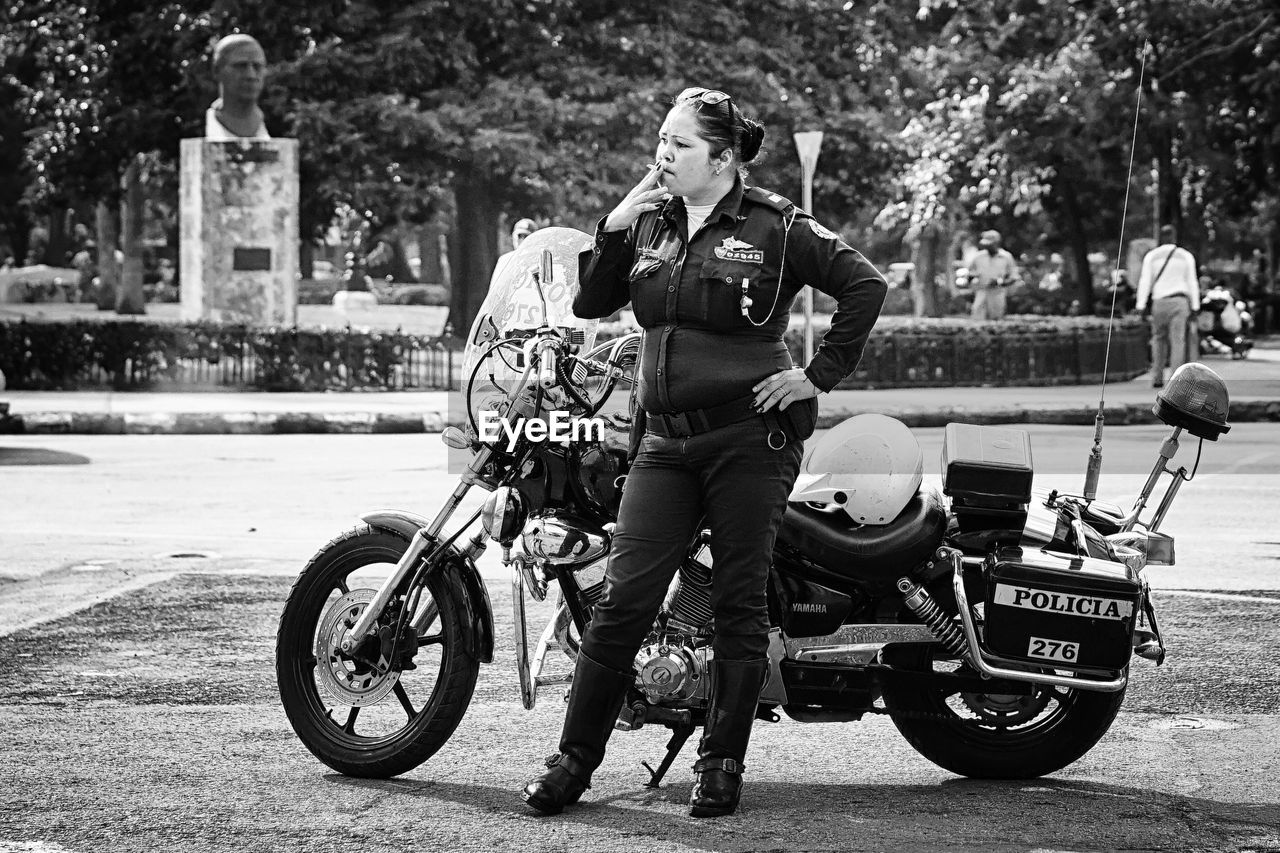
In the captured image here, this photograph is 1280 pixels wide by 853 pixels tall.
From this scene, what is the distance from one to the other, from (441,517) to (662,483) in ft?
2.11

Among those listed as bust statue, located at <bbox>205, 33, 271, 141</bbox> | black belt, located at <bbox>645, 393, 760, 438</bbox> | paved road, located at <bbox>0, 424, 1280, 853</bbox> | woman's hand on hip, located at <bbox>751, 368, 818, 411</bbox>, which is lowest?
paved road, located at <bbox>0, 424, 1280, 853</bbox>

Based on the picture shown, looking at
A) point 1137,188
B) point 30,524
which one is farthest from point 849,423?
point 1137,188

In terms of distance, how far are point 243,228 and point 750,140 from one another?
1901cm

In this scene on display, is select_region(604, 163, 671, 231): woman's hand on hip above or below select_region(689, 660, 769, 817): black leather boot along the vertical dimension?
above

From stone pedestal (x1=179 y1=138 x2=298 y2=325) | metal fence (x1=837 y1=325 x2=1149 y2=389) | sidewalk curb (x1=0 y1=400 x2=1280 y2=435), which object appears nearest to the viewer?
sidewalk curb (x1=0 y1=400 x2=1280 y2=435)

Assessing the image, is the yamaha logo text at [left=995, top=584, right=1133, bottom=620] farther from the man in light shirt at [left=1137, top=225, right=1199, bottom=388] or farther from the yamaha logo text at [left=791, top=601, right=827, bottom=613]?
the man in light shirt at [left=1137, top=225, right=1199, bottom=388]

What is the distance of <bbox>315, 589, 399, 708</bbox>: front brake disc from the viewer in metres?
5.06

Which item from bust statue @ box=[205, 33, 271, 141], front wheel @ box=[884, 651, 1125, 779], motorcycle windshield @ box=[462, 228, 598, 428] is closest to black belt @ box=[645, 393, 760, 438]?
motorcycle windshield @ box=[462, 228, 598, 428]

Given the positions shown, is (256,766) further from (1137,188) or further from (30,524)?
(1137,188)

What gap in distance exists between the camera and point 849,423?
5.09 metres

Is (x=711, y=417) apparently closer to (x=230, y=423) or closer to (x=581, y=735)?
(x=581, y=735)

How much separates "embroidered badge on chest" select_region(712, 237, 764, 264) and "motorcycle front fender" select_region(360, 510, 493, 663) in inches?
42.7

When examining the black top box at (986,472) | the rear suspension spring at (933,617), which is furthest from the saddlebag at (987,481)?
the rear suspension spring at (933,617)

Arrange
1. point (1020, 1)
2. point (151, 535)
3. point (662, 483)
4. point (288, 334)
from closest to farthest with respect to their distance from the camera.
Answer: point (662, 483) < point (151, 535) < point (288, 334) < point (1020, 1)
